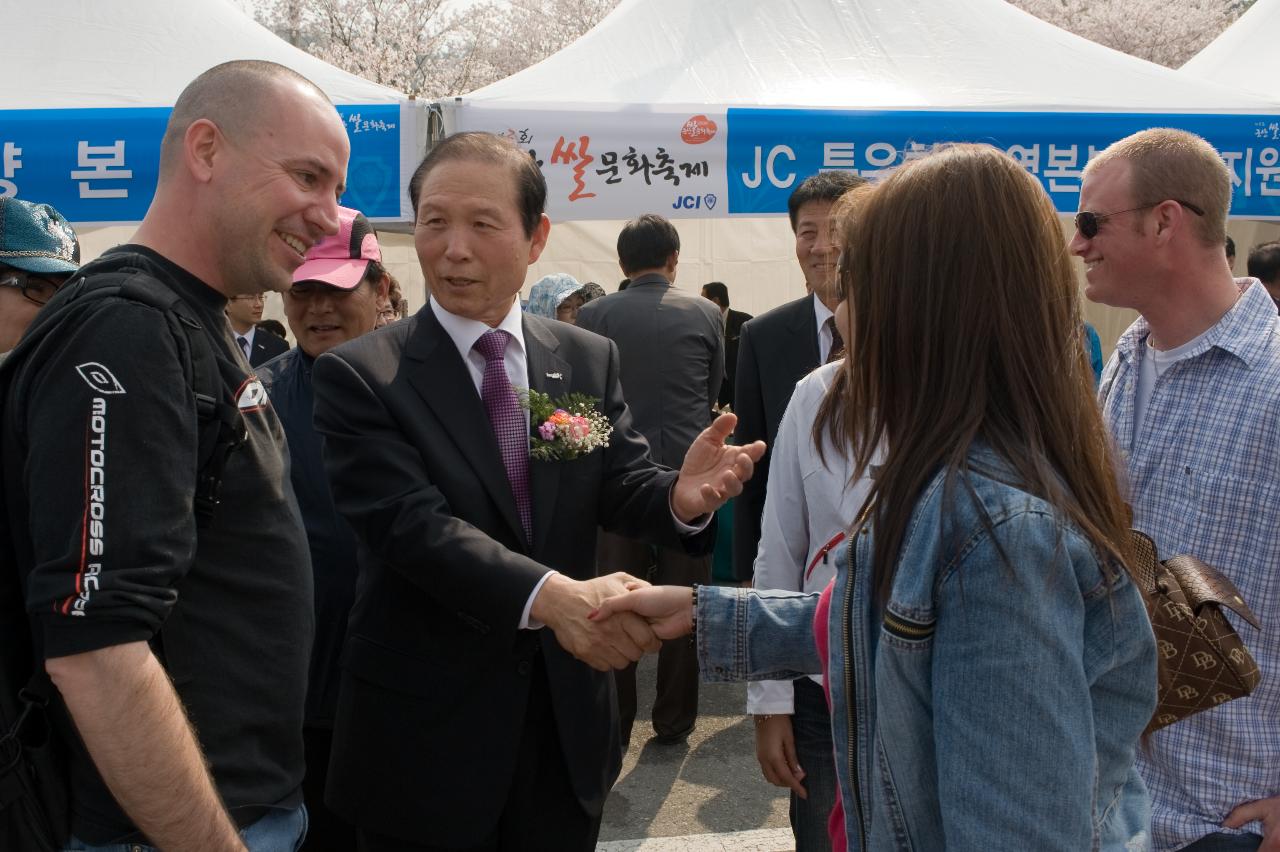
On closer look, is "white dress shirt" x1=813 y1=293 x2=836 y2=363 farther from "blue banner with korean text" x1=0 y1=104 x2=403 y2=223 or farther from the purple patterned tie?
"blue banner with korean text" x1=0 y1=104 x2=403 y2=223

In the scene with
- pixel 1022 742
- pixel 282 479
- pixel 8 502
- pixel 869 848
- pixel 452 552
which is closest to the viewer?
pixel 1022 742

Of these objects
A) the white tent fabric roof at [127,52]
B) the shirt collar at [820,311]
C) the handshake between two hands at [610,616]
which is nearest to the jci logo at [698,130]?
the white tent fabric roof at [127,52]

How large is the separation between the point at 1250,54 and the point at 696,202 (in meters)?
5.88

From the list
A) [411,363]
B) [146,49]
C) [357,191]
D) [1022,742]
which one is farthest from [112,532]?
[146,49]

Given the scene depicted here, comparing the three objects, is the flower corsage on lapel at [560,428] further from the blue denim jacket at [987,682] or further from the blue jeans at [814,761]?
the blue denim jacket at [987,682]

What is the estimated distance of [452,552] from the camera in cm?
220

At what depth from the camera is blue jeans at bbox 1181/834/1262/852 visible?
223 centimetres

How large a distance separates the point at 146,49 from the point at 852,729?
20.3ft

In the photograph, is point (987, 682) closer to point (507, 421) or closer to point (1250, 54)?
point (507, 421)

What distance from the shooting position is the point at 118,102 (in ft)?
18.5

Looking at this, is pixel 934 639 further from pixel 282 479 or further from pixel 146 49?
pixel 146 49

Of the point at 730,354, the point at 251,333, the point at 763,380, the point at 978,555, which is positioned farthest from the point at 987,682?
the point at 730,354

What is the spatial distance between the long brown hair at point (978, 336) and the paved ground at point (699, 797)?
→ 293 centimetres

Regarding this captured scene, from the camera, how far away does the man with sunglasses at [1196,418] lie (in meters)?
2.26
